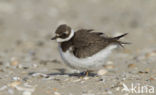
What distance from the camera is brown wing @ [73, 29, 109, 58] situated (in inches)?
281

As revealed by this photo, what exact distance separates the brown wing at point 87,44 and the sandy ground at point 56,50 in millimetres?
592

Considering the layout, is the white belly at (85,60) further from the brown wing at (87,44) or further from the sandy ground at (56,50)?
the sandy ground at (56,50)

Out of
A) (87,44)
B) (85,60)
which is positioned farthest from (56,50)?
(85,60)

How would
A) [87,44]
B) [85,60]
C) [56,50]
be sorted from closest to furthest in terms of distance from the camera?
1. [85,60]
2. [87,44]
3. [56,50]

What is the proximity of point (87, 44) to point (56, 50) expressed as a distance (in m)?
5.37

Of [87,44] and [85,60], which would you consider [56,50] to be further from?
[85,60]

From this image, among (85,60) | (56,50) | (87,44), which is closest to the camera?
(85,60)

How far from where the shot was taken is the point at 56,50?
1255 centimetres

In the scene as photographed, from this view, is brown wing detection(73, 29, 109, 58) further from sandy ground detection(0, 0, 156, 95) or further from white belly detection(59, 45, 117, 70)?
sandy ground detection(0, 0, 156, 95)

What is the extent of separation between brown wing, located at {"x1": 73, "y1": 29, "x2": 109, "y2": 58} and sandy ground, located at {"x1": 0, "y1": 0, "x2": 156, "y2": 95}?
1.94 feet

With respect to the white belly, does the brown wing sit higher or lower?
higher

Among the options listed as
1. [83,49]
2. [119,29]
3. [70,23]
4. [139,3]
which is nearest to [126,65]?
[83,49]

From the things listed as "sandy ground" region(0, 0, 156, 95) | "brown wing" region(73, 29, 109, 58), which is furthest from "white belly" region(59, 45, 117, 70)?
"sandy ground" region(0, 0, 156, 95)

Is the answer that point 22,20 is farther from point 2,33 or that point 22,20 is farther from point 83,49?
point 83,49
